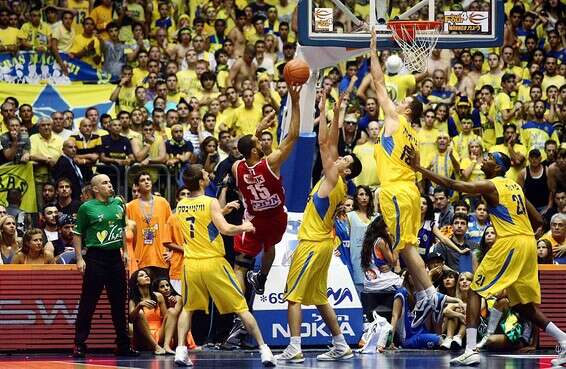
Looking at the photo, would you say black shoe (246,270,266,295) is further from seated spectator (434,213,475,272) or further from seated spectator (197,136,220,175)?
seated spectator (197,136,220,175)

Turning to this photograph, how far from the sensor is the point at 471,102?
82.1 feet

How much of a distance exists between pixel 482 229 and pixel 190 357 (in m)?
5.88

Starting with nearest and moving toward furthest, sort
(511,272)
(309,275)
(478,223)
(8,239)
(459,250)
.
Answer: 1. (511,272)
2. (309,275)
3. (8,239)
4. (459,250)
5. (478,223)

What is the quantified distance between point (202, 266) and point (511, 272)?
347 centimetres

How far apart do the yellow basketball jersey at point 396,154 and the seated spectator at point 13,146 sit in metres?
6.89

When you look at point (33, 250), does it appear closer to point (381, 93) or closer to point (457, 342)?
point (381, 93)

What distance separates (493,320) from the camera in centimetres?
1788

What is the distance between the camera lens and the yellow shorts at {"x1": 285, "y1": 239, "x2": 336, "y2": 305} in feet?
53.4

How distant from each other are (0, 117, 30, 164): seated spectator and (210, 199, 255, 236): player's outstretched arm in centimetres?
643

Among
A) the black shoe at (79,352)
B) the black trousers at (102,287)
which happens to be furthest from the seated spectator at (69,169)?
the black shoe at (79,352)

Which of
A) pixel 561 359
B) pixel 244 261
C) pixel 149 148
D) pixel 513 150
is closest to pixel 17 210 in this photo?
→ pixel 149 148

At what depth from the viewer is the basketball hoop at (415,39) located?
17.1 m

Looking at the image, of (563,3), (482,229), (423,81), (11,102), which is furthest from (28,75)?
(563,3)

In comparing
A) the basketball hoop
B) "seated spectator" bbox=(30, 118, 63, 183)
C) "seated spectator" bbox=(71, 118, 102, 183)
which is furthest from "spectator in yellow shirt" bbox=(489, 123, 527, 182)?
"seated spectator" bbox=(30, 118, 63, 183)
